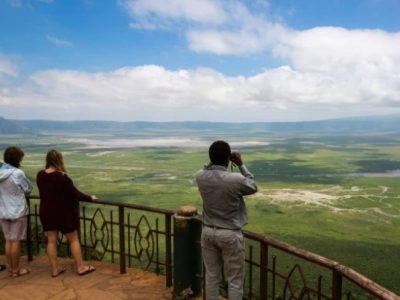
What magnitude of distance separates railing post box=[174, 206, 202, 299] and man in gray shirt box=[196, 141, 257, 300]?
0.81 meters

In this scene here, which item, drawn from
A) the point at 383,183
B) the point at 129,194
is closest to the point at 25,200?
the point at 129,194

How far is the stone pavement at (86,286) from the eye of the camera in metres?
4.95

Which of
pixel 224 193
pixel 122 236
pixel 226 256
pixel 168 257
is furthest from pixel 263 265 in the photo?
pixel 122 236

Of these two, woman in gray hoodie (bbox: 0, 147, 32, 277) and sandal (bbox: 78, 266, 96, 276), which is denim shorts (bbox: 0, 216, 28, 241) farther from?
sandal (bbox: 78, 266, 96, 276)

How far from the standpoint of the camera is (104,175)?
81938mm

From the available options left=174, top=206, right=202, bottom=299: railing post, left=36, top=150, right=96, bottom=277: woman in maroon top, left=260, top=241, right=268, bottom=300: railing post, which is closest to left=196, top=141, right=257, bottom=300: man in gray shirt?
left=260, top=241, right=268, bottom=300: railing post

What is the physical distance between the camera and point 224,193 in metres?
3.53

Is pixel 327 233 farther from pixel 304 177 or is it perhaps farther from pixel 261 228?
pixel 304 177

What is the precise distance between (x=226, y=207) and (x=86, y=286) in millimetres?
2645

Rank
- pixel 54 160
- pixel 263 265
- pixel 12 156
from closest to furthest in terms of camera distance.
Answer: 1. pixel 263 265
2. pixel 54 160
3. pixel 12 156

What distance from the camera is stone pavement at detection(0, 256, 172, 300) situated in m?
4.95

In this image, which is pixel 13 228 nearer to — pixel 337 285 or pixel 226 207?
pixel 226 207

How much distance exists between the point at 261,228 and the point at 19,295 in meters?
39.0

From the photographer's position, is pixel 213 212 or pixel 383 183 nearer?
pixel 213 212
